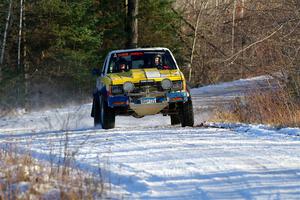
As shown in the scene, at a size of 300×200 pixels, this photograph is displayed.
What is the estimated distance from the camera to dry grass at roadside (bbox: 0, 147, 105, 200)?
17.6 ft

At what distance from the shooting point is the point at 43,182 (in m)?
5.83

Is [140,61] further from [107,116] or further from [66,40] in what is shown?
[66,40]

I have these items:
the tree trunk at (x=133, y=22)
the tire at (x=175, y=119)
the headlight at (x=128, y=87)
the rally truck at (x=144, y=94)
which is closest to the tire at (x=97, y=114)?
the rally truck at (x=144, y=94)

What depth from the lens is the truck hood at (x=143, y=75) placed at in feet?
41.1

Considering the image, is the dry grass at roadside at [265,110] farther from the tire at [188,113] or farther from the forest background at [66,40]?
the forest background at [66,40]

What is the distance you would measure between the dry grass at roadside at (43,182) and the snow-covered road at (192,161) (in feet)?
0.82

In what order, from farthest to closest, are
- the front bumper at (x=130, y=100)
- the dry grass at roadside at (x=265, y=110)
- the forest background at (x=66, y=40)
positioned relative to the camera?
1. the forest background at (x=66, y=40)
2. the dry grass at roadside at (x=265, y=110)
3. the front bumper at (x=130, y=100)

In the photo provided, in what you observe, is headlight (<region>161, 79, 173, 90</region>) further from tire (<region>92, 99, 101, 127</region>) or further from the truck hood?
tire (<region>92, 99, 101, 127</region>)

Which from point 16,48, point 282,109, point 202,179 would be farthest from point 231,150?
point 16,48

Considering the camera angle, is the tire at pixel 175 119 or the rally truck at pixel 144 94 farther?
the tire at pixel 175 119

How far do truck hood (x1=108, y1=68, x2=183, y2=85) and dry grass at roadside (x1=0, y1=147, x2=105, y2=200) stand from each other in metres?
5.93

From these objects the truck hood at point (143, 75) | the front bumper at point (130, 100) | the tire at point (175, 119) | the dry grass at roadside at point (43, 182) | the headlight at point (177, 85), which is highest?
the truck hood at point (143, 75)

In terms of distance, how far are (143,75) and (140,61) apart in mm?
1148

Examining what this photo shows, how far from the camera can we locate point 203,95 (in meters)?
26.5
